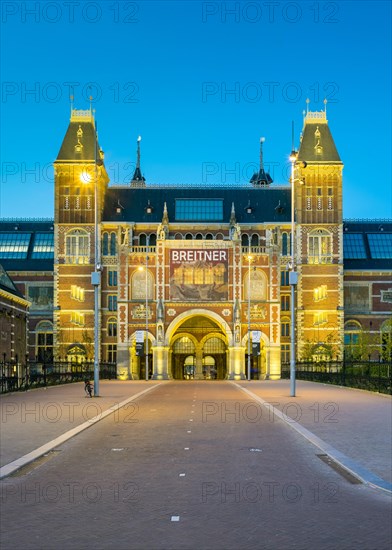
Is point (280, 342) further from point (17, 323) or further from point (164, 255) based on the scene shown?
point (17, 323)

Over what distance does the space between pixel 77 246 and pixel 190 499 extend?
229ft

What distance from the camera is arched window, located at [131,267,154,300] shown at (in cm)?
7519

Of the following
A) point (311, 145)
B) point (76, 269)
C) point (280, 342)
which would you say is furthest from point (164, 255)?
point (311, 145)

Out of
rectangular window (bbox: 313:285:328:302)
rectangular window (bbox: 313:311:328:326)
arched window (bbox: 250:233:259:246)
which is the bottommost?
rectangular window (bbox: 313:311:328:326)

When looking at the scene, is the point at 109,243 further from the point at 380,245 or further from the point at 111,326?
the point at 380,245

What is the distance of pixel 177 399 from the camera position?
3434 centimetres

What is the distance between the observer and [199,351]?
279 feet

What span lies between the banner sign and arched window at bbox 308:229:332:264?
10.3 metres

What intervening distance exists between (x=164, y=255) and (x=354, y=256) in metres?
23.8

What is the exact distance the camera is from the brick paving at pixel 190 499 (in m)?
9.02

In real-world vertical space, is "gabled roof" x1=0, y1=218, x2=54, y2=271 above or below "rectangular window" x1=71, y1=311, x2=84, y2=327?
above

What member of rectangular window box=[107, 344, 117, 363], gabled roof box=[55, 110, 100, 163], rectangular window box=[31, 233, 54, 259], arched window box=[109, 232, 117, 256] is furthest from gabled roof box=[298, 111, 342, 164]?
rectangular window box=[31, 233, 54, 259]

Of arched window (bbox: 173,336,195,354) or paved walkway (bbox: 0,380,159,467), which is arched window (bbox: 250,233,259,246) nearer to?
arched window (bbox: 173,336,195,354)

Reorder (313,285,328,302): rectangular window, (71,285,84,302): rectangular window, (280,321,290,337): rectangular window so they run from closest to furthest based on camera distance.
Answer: (71,285,84,302): rectangular window
(313,285,328,302): rectangular window
(280,321,290,337): rectangular window
